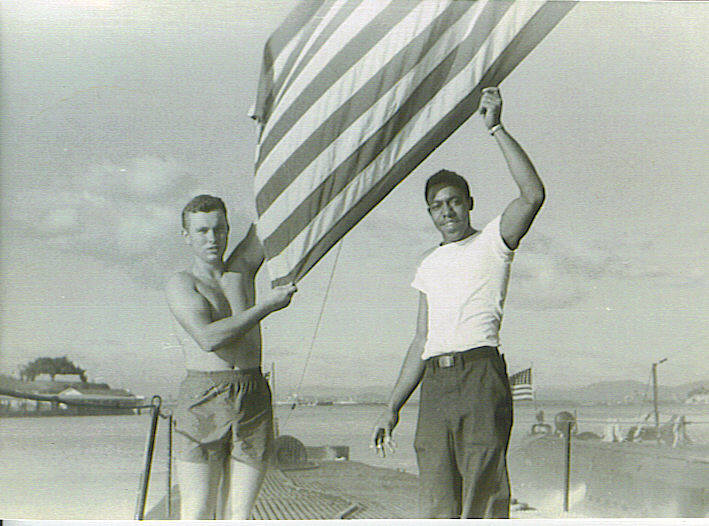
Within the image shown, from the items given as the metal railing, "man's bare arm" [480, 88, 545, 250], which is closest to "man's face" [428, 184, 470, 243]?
"man's bare arm" [480, 88, 545, 250]

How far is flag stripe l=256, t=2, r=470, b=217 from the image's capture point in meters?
Result: 3.57

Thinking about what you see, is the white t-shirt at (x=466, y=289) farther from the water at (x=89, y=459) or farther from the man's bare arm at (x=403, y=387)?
the water at (x=89, y=459)

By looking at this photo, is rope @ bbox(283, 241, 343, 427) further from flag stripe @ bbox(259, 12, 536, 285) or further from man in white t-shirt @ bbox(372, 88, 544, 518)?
man in white t-shirt @ bbox(372, 88, 544, 518)

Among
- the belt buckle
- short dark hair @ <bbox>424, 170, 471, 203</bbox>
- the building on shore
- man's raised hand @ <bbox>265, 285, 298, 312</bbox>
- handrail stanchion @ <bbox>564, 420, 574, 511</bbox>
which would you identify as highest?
short dark hair @ <bbox>424, 170, 471, 203</bbox>

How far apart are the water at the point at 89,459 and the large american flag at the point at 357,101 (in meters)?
0.74

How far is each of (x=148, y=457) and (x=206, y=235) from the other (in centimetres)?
107

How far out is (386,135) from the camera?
3.57 m

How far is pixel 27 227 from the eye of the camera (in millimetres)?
3496

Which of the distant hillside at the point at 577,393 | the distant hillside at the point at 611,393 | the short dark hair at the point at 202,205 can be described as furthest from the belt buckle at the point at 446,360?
the short dark hair at the point at 202,205

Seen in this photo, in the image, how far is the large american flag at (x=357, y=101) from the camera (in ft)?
11.7

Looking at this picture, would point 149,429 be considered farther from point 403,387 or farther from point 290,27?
point 290,27

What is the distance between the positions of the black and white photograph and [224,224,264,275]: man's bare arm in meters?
0.01

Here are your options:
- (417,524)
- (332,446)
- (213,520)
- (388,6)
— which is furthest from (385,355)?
(388,6)

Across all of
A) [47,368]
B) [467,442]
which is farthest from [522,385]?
[47,368]
